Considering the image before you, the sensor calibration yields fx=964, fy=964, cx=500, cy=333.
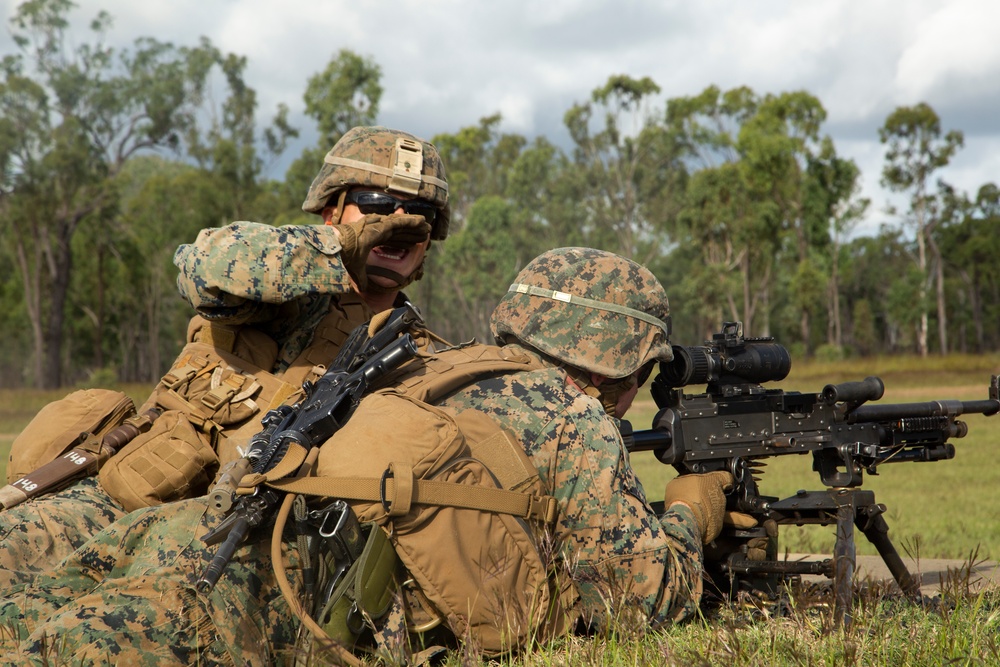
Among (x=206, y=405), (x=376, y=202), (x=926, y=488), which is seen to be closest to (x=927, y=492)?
(x=926, y=488)

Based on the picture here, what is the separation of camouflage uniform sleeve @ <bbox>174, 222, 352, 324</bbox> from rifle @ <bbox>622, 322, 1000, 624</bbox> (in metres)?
1.41

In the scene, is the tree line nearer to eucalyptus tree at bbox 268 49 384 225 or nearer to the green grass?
eucalyptus tree at bbox 268 49 384 225

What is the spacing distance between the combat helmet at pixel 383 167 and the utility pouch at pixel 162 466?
1.29 metres

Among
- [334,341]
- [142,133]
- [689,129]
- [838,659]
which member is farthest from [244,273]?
[689,129]

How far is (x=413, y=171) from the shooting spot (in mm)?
4250

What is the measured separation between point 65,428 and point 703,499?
2528mm

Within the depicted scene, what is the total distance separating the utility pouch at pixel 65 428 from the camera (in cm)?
379

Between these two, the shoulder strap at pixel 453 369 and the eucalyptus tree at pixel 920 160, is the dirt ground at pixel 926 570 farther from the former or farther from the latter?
the eucalyptus tree at pixel 920 160

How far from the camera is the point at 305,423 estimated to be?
2.93 m

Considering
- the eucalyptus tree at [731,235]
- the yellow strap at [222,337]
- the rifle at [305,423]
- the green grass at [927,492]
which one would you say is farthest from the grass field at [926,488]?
the eucalyptus tree at [731,235]

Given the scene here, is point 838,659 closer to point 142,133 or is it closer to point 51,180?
point 51,180

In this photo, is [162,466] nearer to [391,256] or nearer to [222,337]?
[222,337]

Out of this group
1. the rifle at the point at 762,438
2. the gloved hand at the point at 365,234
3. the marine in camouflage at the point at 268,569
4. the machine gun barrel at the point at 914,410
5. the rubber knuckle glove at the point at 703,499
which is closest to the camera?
the marine in camouflage at the point at 268,569

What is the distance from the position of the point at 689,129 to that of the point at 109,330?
127 feet
